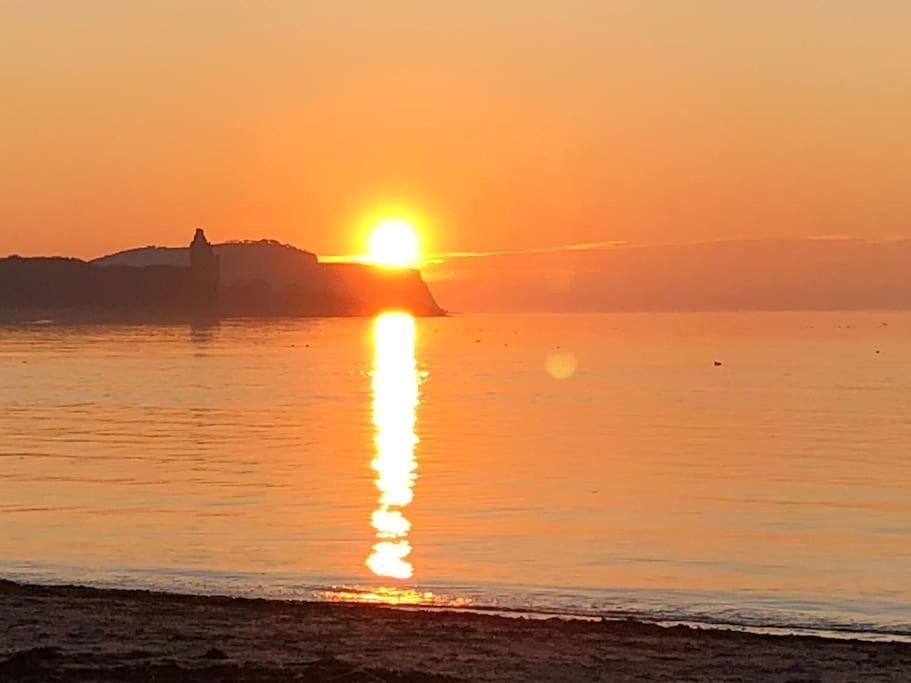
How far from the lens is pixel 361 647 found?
584 inches

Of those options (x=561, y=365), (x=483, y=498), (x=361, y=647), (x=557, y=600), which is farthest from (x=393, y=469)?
(x=561, y=365)

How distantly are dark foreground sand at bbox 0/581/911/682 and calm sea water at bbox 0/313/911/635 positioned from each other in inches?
107

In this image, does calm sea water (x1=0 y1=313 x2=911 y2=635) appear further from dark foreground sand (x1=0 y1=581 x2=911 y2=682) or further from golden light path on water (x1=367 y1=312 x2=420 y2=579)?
dark foreground sand (x1=0 y1=581 x2=911 y2=682)

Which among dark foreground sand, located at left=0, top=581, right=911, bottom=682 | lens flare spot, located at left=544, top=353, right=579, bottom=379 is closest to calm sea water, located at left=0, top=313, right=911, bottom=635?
dark foreground sand, located at left=0, top=581, right=911, bottom=682

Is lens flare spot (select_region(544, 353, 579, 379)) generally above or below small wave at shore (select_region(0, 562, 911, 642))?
above

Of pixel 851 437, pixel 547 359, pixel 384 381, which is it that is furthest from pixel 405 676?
pixel 547 359

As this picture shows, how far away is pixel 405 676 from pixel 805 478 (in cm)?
2700

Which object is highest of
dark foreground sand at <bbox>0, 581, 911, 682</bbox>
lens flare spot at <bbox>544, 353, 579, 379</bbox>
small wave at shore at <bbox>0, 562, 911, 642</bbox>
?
lens flare spot at <bbox>544, 353, 579, 379</bbox>

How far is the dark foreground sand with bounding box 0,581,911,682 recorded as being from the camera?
13.1 m

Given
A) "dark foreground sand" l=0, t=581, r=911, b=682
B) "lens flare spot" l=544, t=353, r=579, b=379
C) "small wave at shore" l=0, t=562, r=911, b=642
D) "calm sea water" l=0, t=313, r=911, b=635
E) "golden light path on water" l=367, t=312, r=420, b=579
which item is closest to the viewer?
"dark foreground sand" l=0, t=581, r=911, b=682

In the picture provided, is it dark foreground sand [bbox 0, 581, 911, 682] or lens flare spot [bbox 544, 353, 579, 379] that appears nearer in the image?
dark foreground sand [bbox 0, 581, 911, 682]

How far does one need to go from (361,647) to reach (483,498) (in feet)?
59.7

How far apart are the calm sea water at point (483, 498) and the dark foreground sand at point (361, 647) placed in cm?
272

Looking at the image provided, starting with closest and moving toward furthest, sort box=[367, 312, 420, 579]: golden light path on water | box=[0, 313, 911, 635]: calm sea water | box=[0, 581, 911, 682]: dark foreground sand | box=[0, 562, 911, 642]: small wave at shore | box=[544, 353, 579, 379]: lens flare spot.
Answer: box=[0, 581, 911, 682]: dark foreground sand, box=[0, 562, 911, 642]: small wave at shore, box=[0, 313, 911, 635]: calm sea water, box=[367, 312, 420, 579]: golden light path on water, box=[544, 353, 579, 379]: lens flare spot
